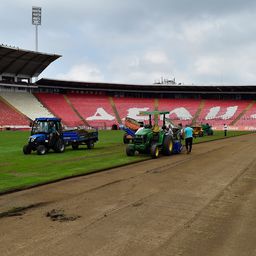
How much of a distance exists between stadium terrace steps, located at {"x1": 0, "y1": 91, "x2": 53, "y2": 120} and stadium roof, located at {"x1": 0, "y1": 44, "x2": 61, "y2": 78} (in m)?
3.99

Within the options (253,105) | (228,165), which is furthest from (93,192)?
(253,105)

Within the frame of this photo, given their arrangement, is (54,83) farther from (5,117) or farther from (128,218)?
(128,218)

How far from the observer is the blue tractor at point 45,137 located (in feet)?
72.7

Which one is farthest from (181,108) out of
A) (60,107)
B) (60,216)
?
(60,216)

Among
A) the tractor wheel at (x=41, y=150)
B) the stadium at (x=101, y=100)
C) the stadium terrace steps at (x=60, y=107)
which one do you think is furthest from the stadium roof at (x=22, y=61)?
the tractor wheel at (x=41, y=150)

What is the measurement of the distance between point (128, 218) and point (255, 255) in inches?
107

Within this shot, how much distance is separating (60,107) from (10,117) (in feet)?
42.7

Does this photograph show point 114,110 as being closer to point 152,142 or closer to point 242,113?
point 242,113

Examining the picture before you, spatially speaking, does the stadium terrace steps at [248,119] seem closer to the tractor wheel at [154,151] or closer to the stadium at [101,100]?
the stadium at [101,100]

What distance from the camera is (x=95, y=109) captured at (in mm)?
79312

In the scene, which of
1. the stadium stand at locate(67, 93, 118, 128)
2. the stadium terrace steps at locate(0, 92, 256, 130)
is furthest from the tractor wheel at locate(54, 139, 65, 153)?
the stadium stand at locate(67, 93, 118, 128)

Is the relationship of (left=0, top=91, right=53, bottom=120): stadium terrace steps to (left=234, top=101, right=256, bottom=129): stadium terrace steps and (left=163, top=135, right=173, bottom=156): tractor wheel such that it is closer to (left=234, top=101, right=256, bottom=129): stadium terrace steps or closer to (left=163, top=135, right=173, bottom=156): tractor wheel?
(left=234, top=101, right=256, bottom=129): stadium terrace steps

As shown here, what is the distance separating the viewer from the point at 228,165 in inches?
661

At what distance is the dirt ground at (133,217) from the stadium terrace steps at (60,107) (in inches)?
2293
